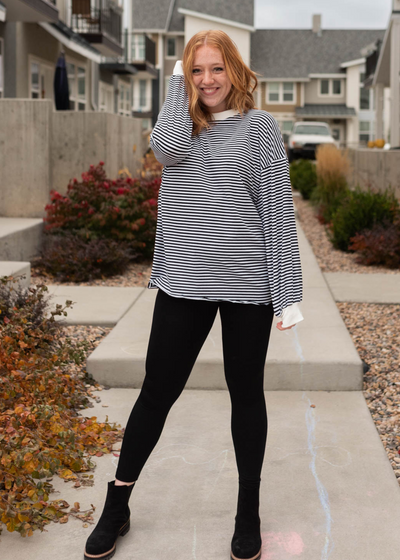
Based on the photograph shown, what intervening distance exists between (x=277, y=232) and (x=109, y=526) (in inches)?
47.4

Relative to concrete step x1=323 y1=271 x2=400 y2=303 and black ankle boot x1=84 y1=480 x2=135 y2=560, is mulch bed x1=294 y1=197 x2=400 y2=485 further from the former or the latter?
black ankle boot x1=84 y1=480 x2=135 y2=560

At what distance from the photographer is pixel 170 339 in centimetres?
258

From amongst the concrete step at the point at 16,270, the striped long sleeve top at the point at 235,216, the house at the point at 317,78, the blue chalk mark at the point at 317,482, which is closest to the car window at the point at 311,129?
the house at the point at 317,78

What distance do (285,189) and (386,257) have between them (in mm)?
6256

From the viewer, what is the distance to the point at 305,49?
49.6 metres

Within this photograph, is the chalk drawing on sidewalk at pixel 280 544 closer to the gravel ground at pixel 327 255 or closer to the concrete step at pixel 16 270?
the concrete step at pixel 16 270

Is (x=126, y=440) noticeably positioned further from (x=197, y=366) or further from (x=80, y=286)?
(x=80, y=286)

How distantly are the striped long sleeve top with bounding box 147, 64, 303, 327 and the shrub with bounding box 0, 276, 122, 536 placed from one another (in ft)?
3.20

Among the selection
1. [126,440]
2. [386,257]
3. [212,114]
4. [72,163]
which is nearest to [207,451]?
[126,440]

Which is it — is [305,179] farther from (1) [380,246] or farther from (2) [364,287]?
(2) [364,287]

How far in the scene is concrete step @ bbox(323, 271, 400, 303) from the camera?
664cm

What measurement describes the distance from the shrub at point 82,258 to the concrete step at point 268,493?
3.43 m

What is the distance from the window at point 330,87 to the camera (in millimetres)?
48812

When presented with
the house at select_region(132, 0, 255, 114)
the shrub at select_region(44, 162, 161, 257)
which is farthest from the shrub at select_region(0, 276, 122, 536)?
the house at select_region(132, 0, 255, 114)
